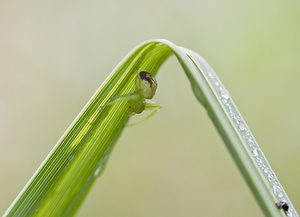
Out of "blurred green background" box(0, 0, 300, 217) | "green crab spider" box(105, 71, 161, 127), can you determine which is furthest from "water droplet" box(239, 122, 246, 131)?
"blurred green background" box(0, 0, 300, 217)

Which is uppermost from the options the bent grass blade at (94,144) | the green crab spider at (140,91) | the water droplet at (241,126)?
the green crab spider at (140,91)

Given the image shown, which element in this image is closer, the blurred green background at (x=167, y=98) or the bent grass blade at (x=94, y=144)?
the bent grass blade at (x=94, y=144)

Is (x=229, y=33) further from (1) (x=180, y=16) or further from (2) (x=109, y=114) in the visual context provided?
(2) (x=109, y=114)

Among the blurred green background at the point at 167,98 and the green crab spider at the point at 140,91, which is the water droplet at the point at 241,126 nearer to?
the green crab spider at the point at 140,91

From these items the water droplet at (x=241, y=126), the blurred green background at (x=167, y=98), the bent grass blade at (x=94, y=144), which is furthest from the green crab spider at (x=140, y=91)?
the blurred green background at (x=167, y=98)

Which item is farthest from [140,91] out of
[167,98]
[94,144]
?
[167,98]

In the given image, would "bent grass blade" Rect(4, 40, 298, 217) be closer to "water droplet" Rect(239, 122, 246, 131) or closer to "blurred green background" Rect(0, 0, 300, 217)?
"water droplet" Rect(239, 122, 246, 131)

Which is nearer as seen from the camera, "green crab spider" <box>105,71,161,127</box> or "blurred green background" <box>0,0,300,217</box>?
"green crab spider" <box>105,71,161,127</box>

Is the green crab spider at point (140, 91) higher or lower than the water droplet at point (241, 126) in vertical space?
higher
